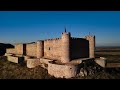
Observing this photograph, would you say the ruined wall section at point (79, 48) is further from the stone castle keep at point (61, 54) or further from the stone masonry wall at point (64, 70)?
the stone masonry wall at point (64, 70)

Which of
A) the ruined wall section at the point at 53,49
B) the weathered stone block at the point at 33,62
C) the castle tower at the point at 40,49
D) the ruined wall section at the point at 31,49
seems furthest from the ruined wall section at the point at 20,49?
the weathered stone block at the point at 33,62

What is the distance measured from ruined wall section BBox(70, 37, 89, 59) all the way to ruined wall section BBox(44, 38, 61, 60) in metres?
1.43

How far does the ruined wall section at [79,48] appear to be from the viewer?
64.5 feet

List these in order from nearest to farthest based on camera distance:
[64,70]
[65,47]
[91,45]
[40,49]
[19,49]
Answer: [64,70], [65,47], [91,45], [40,49], [19,49]

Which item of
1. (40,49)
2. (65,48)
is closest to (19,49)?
(40,49)

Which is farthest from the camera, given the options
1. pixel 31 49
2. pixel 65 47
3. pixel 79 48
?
pixel 31 49

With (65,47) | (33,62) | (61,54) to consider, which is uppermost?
(65,47)

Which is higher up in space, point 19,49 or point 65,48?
point 65,48

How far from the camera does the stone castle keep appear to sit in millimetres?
16922

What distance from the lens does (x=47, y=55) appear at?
2242cm

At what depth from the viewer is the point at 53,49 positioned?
70.1ft

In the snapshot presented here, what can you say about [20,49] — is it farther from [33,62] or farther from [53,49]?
[53,49]

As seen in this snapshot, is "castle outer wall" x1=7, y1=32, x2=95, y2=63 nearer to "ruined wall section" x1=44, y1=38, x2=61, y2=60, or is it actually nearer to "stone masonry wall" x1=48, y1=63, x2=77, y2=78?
"ruined wall section" x1=44, y1=38, x2=61, y2=60

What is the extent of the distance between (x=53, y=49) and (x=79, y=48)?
9.24ft
